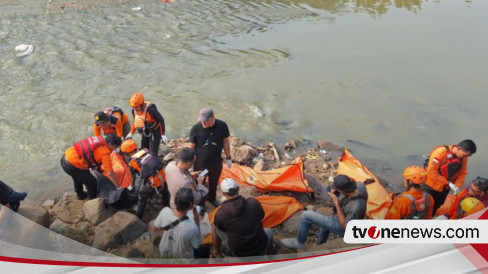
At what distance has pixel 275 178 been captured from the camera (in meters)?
5.55

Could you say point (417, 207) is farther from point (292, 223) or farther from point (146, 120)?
point (146, 120)

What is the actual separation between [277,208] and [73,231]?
2492 mm

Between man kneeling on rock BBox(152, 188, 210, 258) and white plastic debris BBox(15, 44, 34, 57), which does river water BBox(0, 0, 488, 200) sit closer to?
white plastic debris BBox(15, 44, 34, 57)

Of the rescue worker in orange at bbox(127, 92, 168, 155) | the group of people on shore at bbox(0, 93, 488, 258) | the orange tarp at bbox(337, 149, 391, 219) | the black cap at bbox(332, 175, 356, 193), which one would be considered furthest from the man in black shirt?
the orange tarp at bbox(337, 149, 391, 219)

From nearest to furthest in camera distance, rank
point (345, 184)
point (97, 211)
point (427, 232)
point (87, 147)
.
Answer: point (427, 232), point (345, 184), point (87, 147), point (97, 211)

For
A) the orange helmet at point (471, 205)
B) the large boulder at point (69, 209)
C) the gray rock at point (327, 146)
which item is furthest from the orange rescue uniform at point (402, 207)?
the large boulder at point (69, 209)

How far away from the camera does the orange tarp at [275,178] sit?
18.1ft

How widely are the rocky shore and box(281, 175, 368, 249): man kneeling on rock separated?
19 cm

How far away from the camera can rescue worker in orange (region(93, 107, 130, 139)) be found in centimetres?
532

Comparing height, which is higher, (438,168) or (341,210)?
(438,168)

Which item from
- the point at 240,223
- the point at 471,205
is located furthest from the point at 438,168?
the point at 240,223

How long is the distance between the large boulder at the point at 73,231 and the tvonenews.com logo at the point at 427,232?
3311mm

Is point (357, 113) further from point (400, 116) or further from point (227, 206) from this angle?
point (227, 206)

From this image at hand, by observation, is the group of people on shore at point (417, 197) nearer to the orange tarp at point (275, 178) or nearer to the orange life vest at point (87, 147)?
the orange tarp at point (275, 178)
